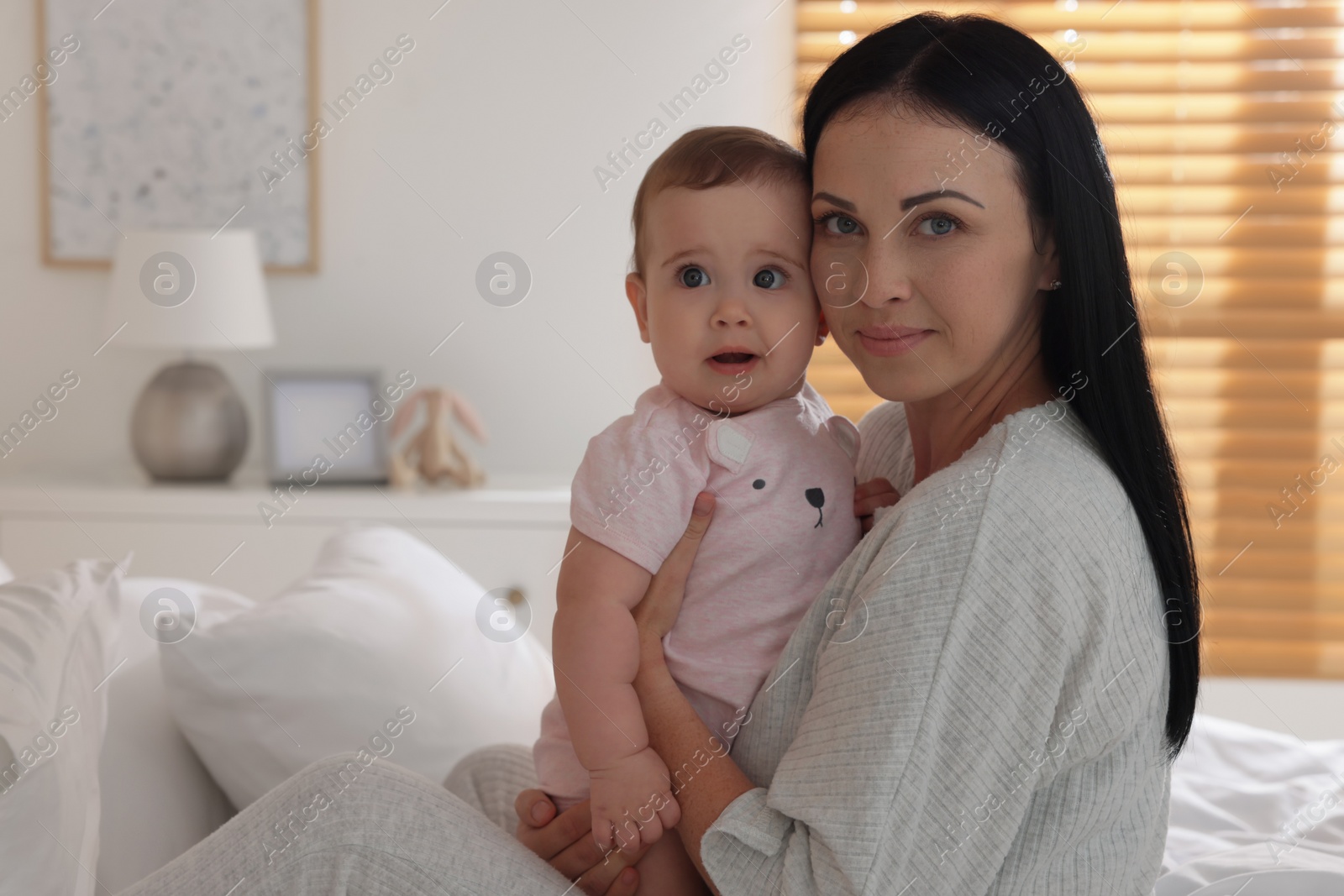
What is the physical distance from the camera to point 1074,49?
288cm

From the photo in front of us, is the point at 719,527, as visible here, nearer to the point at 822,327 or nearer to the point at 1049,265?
the point at 822,327

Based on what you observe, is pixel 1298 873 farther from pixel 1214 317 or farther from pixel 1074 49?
pixel 1074 49

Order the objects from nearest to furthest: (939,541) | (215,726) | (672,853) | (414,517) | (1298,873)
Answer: (939,541)
(672,853)
(1298,873)
(215,726)
(414,517)

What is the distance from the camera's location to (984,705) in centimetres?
79

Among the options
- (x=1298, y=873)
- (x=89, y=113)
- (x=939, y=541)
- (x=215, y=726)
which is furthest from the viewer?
(x=89, y=113)

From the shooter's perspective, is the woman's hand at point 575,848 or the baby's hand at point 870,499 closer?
the woman's hand at point 575,848

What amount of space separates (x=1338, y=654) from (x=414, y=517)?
244 cm

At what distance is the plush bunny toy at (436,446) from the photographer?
262 cm

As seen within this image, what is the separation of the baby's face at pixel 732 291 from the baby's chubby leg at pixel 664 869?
1.34ft

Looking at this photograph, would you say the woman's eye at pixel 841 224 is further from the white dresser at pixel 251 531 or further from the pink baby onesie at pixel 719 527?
the white dresser at pixel 251 531

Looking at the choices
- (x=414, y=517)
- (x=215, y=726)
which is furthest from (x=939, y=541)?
(x=414, y=517)

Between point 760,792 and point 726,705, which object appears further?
point 726,705

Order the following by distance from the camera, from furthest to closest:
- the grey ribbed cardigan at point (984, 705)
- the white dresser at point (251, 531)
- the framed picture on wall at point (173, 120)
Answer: the framed picture on wall at point (173, 120)
the white dresser at point (251, 531)
the grey ribbed cardigan at point (984, 705)

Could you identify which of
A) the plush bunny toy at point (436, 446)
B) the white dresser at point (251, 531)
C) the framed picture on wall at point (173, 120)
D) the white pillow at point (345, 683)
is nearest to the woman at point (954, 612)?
the white pillow at point (345, 683)
